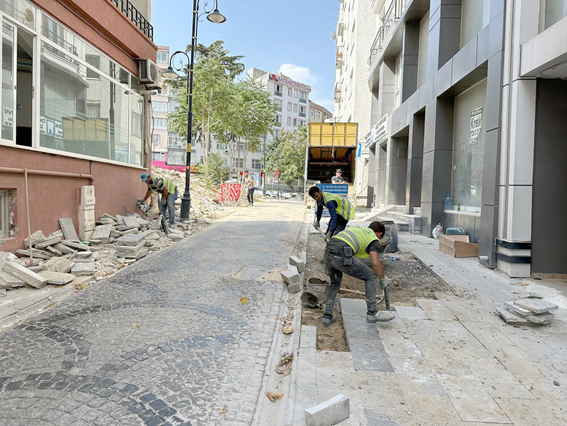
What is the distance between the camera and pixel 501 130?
266 inches

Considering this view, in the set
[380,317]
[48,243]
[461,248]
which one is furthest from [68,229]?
[461,248]

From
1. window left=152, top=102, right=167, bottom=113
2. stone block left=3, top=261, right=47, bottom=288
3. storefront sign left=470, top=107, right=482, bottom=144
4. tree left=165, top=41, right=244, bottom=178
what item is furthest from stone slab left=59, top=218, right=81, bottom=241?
window left=152, top=102, right=167, bottom=113

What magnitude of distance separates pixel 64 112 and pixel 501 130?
28.5ft

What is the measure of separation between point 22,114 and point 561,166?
9.43m

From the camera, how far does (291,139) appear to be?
164 feet

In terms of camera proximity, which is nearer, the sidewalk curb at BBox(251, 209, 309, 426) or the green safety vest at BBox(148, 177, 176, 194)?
the sidewalk curb at BBox(251, 209, 309, 426)

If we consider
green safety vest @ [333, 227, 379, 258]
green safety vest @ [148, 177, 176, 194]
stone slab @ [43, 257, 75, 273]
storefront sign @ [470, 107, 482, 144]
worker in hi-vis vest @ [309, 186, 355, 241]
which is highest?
storefront sign @ [470, 107, 482, 144]

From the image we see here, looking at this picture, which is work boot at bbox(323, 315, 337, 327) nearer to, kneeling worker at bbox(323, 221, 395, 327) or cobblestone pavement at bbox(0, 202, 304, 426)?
kneeling worker at bbox(323, 221, 395, 327)

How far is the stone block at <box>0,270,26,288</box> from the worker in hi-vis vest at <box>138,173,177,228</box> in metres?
4.97

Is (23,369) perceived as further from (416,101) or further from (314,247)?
(416,101)

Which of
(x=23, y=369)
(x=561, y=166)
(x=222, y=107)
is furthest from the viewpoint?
(x=222, y=107)

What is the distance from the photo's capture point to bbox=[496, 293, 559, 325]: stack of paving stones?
429 centimetres

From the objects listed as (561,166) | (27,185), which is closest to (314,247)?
(561,166)

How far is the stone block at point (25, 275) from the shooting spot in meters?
5.17
